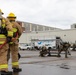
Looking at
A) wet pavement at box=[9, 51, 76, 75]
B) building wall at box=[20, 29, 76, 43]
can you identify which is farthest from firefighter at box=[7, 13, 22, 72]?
building wall at box=[20, 29, 76, 43]

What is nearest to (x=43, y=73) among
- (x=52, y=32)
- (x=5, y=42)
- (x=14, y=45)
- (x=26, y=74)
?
(x=26, y=74)

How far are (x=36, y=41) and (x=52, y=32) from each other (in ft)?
38.3

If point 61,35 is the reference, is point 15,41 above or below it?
below

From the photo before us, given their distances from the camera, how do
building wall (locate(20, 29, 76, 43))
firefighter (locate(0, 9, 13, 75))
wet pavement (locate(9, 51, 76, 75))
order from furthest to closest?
building wall (locate(20, 29, 76, 43)), wet pavement (locate(9, 51, 76, 75)), firefighter (locate(0, 9, 13, 75))

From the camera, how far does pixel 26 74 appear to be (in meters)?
8.63

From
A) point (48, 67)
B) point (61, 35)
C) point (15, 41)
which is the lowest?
point (48, 67)

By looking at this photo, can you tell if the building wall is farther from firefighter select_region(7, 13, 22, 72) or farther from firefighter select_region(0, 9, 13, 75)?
firefighter select_region(0, 9, 13, 75)

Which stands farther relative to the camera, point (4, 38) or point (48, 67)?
point (48, 67)

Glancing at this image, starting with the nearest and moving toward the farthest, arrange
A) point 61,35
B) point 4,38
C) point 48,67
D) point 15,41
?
point 4,38 → point 15,41 → point 48,67 → point 61,35

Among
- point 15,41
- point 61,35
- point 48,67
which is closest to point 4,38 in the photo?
point 15,41

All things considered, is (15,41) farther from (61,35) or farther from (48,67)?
(61,35)

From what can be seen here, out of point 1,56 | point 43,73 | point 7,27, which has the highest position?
point 7,27

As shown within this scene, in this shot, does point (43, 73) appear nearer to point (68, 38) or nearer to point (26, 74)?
point (26, 74)

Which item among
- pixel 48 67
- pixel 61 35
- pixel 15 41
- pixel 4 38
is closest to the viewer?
pixel 4 38
